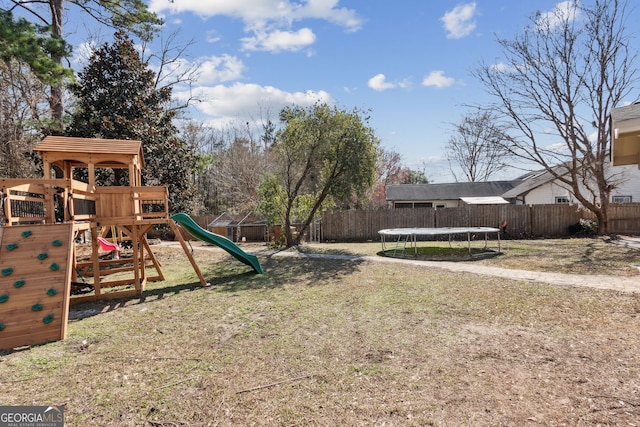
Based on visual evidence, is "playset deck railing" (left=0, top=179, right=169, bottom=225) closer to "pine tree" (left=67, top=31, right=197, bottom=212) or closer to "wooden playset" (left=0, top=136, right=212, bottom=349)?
"wooden playset" (left=0, top=136, right=212, bottom=349)

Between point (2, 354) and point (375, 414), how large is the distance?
14.5 feet

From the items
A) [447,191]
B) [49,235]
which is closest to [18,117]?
[49,235]

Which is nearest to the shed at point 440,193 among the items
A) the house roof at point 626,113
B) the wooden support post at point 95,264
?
the wooden support post at point 95,264

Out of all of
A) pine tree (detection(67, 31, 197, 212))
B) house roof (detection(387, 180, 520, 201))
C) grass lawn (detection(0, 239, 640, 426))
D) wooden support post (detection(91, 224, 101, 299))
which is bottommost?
grass lawn (detection(0, 239, 640, 426))

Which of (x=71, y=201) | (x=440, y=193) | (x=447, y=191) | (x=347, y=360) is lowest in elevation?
(x=347, y=360)

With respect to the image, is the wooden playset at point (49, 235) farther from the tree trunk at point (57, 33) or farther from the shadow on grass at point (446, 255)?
the shadow on grass at point (446, 255)

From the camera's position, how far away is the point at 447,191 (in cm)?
2744

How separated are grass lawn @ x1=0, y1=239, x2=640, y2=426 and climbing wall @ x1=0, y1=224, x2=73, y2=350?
320 mm

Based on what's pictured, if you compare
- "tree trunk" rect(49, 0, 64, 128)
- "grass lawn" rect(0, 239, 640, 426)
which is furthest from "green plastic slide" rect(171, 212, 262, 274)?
"tree trunk" rect(49, 0, 64, 128)

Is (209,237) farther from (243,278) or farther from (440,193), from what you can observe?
(440,193)

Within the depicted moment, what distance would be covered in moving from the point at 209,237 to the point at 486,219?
15.5 meters

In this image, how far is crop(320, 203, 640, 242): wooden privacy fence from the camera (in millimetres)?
17734

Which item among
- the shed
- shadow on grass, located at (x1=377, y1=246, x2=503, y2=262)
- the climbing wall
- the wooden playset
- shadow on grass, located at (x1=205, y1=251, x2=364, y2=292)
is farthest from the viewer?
the shed

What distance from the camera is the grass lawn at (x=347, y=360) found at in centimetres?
278
